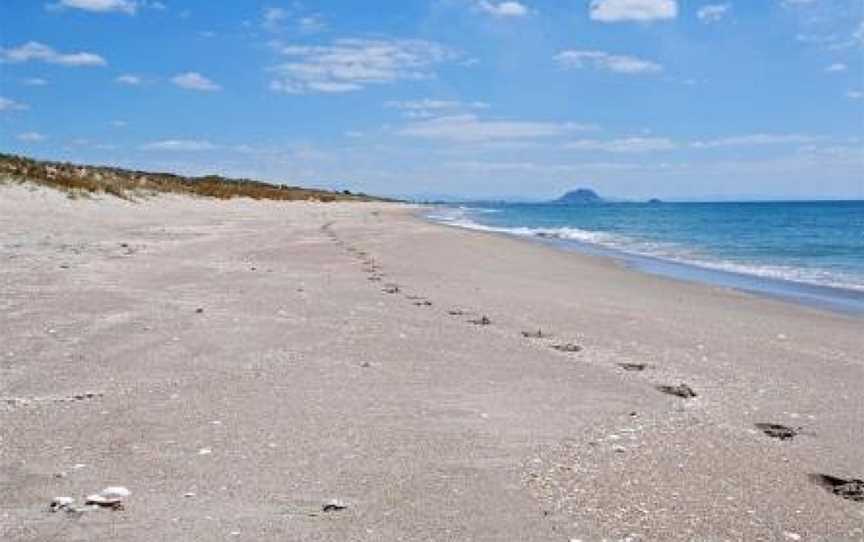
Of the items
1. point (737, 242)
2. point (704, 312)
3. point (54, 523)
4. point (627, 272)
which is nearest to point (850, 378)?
point (704, 312)

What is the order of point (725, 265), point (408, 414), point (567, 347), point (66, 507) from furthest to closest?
point (725, 265) < point (567, 347) < point (408, 414) < point (66, 507)

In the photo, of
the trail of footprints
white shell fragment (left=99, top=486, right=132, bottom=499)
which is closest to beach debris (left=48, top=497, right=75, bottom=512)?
white shell fragment (left=99, top=486, right=132, bottom=499)

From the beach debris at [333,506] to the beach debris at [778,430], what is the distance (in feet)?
10.6

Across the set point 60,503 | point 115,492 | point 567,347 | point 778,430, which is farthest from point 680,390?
point 60,503

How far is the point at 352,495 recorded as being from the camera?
4840 millimetres

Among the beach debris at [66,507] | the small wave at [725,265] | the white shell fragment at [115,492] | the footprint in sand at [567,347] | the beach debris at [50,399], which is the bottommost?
the small wave at [725,265]

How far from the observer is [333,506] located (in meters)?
4.65

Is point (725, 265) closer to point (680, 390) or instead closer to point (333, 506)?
point (680, 390)

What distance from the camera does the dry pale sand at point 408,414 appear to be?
4605 millimetres

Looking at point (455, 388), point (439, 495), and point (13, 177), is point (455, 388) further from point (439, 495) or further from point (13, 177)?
point (13, 177)

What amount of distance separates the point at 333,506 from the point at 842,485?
2899 mm

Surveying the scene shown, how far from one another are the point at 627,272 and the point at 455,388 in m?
15.1

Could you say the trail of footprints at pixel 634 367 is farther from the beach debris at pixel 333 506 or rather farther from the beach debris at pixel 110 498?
A: the beach debris at pixel 110 498

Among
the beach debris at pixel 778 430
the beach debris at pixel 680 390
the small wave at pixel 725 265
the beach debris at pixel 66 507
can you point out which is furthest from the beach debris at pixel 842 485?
the small wave at pixel 725 265
